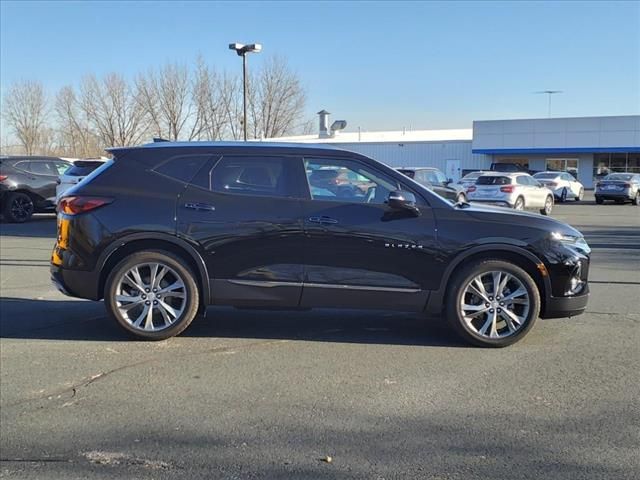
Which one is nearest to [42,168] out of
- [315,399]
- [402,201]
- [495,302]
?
[402,201]

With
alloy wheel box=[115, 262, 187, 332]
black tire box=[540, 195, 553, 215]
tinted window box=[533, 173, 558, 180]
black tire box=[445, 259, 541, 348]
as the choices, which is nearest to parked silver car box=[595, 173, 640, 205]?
tinted window box=[533, 173, 558, 180]

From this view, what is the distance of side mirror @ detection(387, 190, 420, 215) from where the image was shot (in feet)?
18.2

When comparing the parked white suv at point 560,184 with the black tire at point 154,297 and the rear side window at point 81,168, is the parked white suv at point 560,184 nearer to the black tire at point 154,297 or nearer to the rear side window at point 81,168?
the rear side window at point 81,168

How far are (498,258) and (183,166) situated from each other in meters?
2.99

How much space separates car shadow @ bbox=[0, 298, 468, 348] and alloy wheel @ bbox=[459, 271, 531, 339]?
0.31 m

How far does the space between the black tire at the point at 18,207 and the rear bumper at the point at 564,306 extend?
1502 cm

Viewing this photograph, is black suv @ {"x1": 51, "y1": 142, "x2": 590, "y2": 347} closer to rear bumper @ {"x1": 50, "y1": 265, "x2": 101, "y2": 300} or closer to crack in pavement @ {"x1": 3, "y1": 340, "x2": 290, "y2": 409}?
rear bumper @ {"x1": 50, "y1": 265, "x2": 101, "y2": 300}

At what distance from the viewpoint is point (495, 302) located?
18.5 feet

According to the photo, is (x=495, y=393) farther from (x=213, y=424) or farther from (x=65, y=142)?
(x=65, y=142)

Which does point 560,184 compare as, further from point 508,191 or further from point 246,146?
point 246,146

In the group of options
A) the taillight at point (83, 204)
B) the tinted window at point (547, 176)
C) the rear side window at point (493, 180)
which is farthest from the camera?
the tinted window at point (547, 176)

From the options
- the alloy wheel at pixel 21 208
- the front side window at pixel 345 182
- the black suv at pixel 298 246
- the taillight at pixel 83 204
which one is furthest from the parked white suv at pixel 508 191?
the taillight at pixel 83 204

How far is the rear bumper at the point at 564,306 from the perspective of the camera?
5645 mm

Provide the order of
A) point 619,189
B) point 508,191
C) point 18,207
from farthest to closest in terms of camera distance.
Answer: point 619,189, point 508,191, point 18,207
